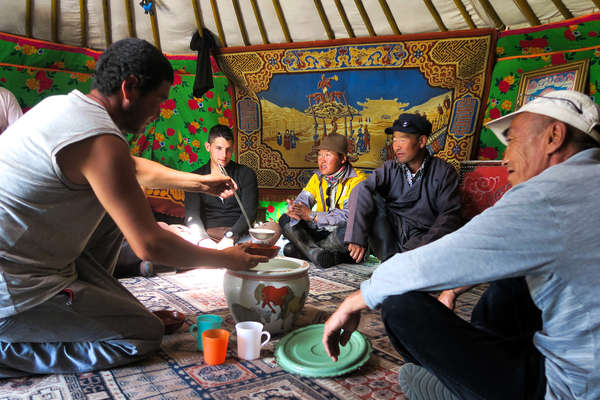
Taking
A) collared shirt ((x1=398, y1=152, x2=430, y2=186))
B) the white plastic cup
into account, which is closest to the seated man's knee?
the white plastic cup

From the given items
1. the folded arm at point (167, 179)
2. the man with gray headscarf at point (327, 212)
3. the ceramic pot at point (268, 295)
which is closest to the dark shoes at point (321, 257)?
the man with gray headscarf at point (327, 212)

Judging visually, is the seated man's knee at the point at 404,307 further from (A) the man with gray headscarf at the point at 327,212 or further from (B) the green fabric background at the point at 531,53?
(B) the green fabric background at the point at 531,53

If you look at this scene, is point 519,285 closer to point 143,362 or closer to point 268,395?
point 268,395

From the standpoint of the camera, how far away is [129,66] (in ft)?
3.71

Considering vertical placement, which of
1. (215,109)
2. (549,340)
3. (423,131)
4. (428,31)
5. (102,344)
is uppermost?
(428,31)

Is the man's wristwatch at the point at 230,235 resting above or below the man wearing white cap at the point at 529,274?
below

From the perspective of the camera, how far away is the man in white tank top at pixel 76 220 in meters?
1.06

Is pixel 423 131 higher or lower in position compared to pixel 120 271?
higher

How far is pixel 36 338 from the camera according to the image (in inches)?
47.8

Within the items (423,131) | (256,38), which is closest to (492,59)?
(423,131)

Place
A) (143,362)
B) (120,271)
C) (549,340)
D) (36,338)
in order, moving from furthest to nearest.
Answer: (120,271) → (143,362) → (36,338) → (549,340)

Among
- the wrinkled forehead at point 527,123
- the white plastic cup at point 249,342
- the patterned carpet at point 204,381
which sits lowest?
the patterned carpet at point 204,381

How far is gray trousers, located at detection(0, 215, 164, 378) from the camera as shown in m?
1.19

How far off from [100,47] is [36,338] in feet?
11.8
